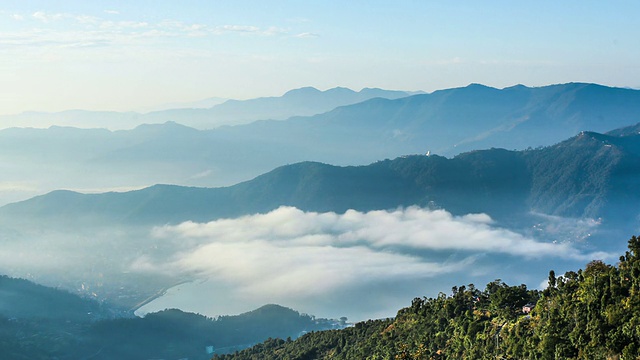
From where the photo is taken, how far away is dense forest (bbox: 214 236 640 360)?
140ft

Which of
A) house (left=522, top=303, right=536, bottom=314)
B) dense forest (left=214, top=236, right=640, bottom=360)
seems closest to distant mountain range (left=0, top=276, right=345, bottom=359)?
dense forest (left=214, top=236, right=640, bottom=360)

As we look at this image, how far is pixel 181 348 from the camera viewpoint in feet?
456

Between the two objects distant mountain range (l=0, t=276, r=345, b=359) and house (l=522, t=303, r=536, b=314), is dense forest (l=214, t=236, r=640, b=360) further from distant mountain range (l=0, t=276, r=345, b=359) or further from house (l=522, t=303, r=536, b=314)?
distant mountain range (l=0, t=276, r=345, b=359)

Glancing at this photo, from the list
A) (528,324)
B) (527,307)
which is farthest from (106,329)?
(528,324)

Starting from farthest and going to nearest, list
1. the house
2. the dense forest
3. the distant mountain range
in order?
the distant mountain range, the house, the dense forest

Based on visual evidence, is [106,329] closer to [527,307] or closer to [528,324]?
[527,307]

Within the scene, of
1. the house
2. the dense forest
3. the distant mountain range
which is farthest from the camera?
the distant mountain range

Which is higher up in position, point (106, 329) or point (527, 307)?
point (106, 329)

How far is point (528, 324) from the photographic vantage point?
169 feet

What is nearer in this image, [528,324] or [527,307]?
[528,324]

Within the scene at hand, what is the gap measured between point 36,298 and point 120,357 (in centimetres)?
2879

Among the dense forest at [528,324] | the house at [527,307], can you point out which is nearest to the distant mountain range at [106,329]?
the dense forest at [528,324]

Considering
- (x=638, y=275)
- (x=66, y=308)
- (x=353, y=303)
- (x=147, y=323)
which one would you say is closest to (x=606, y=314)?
(x=638, y=275)

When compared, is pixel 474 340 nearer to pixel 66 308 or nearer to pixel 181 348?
pixel 181 348
